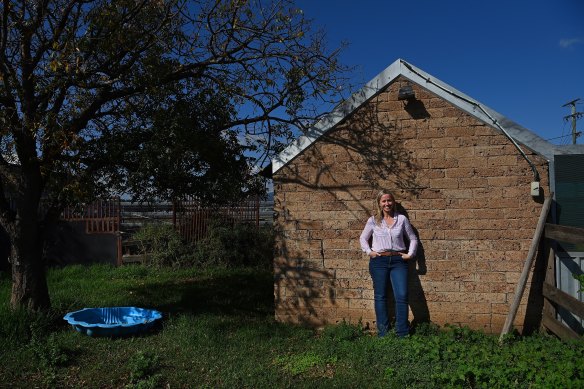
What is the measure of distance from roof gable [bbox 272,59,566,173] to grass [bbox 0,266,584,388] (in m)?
2.39

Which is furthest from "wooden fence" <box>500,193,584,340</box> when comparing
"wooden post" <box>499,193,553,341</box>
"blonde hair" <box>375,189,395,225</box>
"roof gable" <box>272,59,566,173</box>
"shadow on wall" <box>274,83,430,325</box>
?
"blonde hair" <box>375,189,395,225</box>

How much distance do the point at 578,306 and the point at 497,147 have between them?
7.24 ft

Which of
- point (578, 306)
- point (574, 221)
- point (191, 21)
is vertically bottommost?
point (578, 306)

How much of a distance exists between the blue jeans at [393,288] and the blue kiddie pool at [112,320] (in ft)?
9.93

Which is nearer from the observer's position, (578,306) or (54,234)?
(578,306)

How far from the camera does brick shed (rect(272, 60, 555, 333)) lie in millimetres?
6164

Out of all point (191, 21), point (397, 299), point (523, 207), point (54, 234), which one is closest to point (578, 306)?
point (523, 207)

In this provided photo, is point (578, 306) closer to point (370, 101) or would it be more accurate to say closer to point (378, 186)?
point (378, 186)

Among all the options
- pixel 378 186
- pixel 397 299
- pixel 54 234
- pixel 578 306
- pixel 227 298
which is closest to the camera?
pixel 578 306

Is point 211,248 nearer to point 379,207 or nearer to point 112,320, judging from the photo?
point 112,320

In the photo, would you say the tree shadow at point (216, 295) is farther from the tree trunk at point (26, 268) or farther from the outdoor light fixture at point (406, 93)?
the outdoor light fixture at point (406, 93)

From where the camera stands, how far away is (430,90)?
21.0 feet

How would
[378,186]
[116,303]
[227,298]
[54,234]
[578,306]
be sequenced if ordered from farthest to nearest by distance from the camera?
[54,234]
[227,298]
[116,303]
[378,186]
[578,306]

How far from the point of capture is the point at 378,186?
21.6 ft
